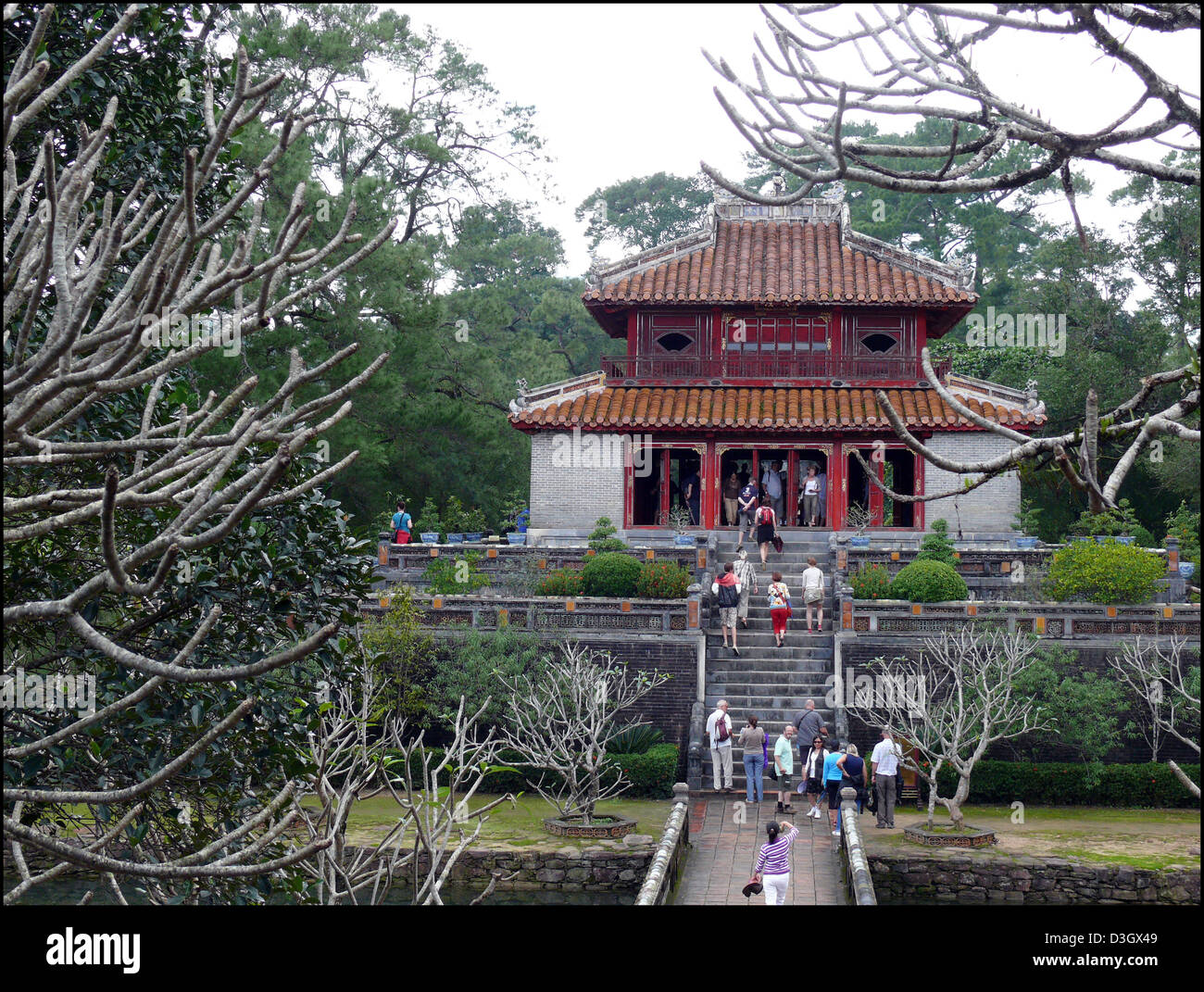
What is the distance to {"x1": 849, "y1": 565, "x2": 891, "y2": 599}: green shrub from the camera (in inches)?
827

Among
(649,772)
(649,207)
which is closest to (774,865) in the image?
(649,772)

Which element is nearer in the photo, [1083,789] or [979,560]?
[1083,789]

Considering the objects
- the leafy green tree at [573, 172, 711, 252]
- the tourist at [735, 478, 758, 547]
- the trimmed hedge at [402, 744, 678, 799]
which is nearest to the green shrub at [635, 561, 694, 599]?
the tourist at [735, 478, 758, 547]

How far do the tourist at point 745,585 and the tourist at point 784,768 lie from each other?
12.0 ft

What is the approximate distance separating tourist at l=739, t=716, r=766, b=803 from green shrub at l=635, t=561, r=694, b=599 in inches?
165

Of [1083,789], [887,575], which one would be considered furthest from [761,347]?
[1083,789]

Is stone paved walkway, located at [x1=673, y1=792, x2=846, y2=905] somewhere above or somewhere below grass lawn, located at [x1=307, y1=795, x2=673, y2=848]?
above

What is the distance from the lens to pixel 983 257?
1678 inches

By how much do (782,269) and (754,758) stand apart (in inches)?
538

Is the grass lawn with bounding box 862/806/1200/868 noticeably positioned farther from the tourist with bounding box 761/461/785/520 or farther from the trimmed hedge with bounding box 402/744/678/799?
the tourist with bounding box 761/461/785/520

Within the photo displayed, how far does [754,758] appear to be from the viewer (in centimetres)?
1738
